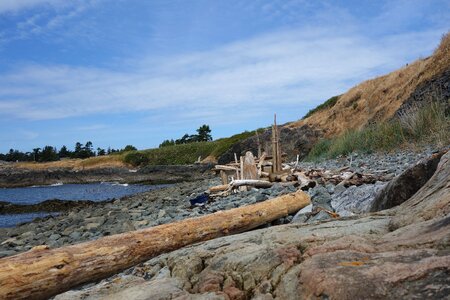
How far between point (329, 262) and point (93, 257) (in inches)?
90.2

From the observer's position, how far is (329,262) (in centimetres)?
222

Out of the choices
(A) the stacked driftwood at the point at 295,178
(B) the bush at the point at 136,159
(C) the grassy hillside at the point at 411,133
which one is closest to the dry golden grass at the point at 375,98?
(C) the grassy hillside at the point at 411,133

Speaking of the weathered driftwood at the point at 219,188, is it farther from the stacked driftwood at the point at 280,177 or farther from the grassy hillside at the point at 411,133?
the grassy hillside at the point at 411,133

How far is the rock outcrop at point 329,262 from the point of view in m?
1.89

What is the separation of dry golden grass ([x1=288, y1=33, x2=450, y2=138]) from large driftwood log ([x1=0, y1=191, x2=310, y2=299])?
2396cm

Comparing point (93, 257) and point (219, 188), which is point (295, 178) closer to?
point (219, 188)

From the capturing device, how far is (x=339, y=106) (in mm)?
36750

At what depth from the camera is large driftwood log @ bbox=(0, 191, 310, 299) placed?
323cm

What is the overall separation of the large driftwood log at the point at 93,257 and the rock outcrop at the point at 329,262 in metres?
0.25

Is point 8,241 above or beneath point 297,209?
beneath

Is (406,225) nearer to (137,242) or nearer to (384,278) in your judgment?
(384,278)

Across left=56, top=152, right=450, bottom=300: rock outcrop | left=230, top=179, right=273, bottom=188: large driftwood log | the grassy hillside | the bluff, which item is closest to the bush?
the bluff

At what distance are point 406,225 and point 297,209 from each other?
13.8ft

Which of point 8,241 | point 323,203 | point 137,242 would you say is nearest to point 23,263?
point 137,242
